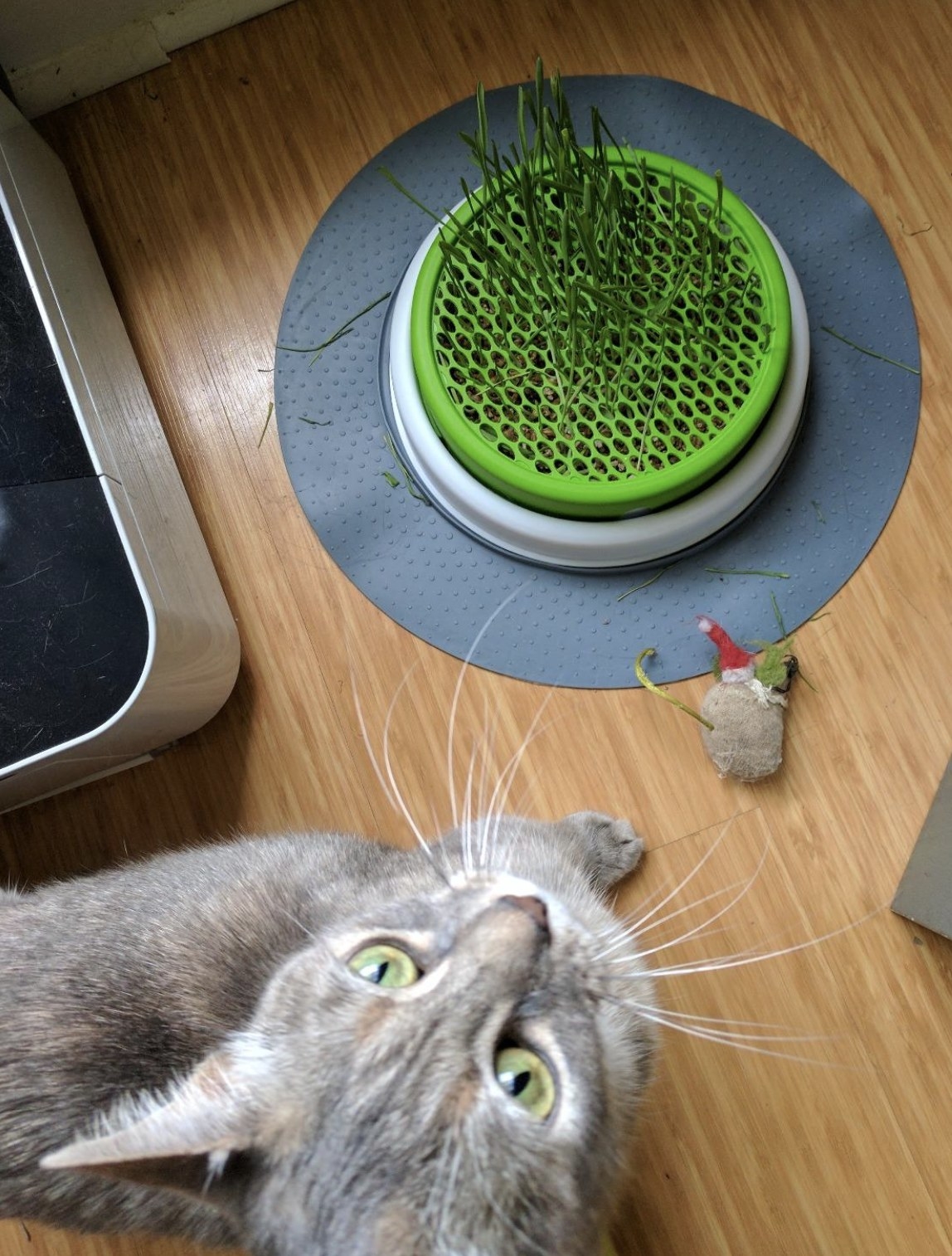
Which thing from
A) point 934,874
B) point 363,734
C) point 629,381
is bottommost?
point 934,874

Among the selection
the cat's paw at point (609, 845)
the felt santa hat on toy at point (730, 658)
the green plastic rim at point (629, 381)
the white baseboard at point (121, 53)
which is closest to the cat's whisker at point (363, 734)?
the cat's paw at point (609, 845)

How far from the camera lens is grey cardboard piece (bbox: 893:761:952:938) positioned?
0.97 meters

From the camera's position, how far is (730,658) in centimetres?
110

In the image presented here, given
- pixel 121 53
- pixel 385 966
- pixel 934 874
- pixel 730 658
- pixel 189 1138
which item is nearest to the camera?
pixel 189 1138

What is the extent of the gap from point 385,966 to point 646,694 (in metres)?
0.56

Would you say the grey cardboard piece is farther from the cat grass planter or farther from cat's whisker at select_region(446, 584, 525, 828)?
cat's whisker at select_region(446, 584, 525, 828)

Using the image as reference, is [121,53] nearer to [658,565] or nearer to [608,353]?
[608,353]

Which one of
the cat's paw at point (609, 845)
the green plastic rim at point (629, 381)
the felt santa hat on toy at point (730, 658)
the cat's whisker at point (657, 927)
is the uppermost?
the green plastic rim at point (629, 381)

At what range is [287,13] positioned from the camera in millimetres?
1274

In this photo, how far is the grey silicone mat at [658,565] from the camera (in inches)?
45.3

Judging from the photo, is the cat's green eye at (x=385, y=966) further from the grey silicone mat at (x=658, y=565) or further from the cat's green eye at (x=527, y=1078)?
the grey silicone mat at (x=658, y=565)

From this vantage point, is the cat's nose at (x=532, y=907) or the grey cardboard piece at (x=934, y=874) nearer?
the cat's nose at (x=532, y=907)

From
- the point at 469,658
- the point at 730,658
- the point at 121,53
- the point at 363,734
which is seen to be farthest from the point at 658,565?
the point at 121,53

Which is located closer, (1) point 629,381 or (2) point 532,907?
(2) point 532,907
